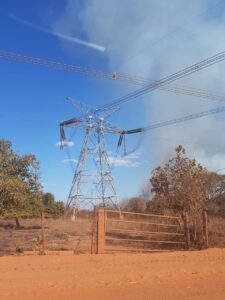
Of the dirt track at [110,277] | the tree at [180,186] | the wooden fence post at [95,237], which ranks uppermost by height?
the tree at [180,186]

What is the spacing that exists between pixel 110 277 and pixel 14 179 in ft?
23.8

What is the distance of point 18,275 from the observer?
492 inches

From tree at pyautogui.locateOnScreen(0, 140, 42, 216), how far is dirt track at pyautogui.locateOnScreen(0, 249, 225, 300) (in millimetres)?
2199

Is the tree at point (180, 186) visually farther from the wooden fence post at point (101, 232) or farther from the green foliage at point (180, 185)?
the wooden fence post at point (101, 232)

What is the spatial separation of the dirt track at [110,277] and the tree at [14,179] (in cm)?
220

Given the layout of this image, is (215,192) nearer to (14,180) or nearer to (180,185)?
(180,185)

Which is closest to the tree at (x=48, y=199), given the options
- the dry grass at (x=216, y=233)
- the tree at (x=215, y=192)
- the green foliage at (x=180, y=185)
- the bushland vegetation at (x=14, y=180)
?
the tree at (x=215, y=192)

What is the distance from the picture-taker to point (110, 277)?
486 inches

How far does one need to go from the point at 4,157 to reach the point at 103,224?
16.3ft

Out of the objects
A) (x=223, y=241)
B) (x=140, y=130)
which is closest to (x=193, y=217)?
(x=223, y=241)

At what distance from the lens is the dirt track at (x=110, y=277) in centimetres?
989

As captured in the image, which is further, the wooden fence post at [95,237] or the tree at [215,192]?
the tree at [215,192]

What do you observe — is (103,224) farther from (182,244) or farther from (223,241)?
(223,241)

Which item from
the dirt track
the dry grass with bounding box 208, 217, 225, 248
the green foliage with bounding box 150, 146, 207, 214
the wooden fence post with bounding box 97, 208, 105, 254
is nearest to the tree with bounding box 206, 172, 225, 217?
the green foliage with bounding box 150, 146, 207, 214
